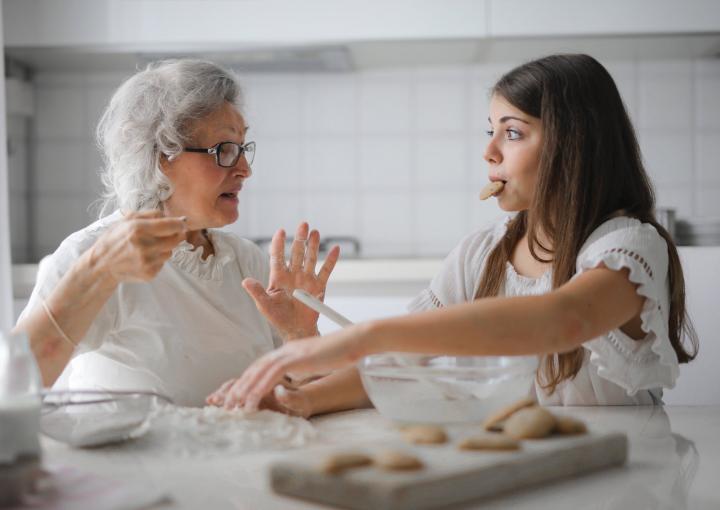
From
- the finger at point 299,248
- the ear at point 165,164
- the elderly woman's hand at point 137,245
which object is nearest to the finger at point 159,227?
the elderly woman's hand at point 137,245

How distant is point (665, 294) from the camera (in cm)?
141

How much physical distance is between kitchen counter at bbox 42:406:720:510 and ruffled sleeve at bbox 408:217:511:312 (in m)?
0.67

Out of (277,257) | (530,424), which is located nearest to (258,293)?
(277,257)

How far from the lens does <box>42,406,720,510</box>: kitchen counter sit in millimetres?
744

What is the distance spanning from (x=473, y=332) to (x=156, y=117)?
0.97m

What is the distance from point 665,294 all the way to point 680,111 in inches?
97.4

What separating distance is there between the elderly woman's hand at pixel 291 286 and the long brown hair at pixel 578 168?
1.43ft

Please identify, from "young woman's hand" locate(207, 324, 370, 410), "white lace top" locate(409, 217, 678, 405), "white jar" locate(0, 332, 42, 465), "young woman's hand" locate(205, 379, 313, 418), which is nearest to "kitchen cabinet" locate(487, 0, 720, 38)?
"white lace top" locate(409, 217, 678, 405)

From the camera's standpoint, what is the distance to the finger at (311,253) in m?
1.65

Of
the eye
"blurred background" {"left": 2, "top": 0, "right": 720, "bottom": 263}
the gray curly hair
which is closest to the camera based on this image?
the eye

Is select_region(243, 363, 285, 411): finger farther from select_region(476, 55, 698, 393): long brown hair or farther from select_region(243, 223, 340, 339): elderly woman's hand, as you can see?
select_region(476, 55, 698, 393): long brown hair

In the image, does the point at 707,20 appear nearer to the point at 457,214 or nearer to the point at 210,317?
the point at 457,214

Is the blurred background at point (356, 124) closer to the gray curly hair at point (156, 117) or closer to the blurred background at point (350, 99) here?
the blurred background at point (350, 99)

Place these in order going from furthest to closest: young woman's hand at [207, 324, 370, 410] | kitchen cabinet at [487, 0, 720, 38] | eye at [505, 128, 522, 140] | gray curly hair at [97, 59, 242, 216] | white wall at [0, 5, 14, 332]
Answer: kitchen cabinet at [487, 0, 720, 38] < white wall at [0, 5, 14, 332] < gray curly hair at [97, 59, 242, 216] < eye at [505, 128, 522, 140] < young woman's hand at [207, 324, 370, 410]
